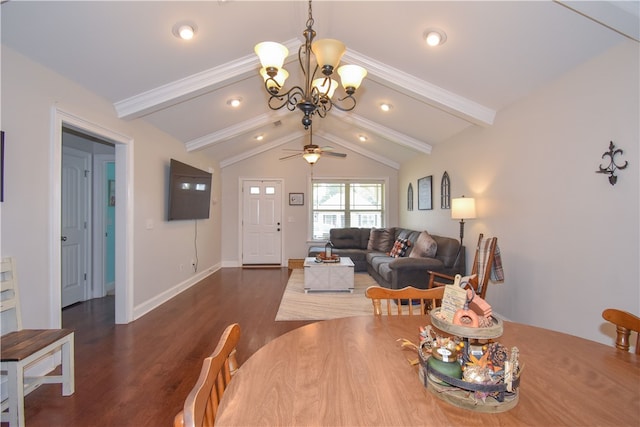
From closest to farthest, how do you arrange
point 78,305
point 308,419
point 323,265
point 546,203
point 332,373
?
point 308,419
point 332,373
point 546,203
point 78,305
point 323,265

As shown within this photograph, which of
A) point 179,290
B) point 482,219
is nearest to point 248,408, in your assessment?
point 482,219

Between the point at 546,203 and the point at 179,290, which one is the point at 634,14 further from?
the point at 179,290

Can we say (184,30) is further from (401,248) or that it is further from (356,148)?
(356,148)

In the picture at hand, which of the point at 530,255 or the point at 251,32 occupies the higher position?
the point at 251,32

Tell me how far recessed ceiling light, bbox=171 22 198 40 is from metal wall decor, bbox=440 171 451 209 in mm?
3978

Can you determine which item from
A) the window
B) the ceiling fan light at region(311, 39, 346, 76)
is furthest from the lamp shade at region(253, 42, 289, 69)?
the window

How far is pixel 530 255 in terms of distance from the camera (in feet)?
10.3

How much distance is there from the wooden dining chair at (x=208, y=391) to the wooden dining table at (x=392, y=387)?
0.04 metres

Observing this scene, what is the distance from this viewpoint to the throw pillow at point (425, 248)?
4.58 m

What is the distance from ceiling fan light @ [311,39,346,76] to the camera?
1.99 meters

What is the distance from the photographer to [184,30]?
268cm

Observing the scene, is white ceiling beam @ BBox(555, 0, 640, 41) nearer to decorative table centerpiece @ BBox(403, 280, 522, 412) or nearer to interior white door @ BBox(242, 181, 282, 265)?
decorative table centerpiece @ BBox(403, 280, 522, 412)

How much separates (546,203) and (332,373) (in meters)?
2.85

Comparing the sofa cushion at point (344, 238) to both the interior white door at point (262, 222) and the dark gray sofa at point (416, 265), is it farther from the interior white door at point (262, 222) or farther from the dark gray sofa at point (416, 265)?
the interior white door at point (262, 222)
